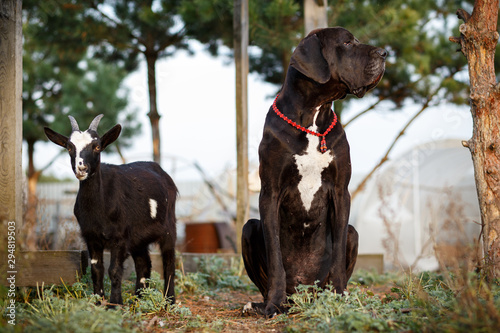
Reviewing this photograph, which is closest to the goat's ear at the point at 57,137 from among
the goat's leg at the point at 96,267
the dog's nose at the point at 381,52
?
the goat's leg at the point at 96,267

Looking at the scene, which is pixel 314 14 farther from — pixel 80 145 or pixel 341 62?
pixel 80 145

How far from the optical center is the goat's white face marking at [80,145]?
14.0ft

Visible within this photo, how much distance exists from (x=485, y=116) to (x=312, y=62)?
1.53 metres

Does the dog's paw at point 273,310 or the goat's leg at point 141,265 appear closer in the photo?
the dog's paw at point 273,310

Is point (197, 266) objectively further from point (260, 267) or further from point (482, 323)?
point (482, 323)

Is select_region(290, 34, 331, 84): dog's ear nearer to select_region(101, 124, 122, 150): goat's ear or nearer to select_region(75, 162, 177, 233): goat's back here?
select_region(101, 124, 122, 150): goat's ear

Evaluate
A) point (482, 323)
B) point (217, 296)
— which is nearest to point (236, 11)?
point (217, 296)

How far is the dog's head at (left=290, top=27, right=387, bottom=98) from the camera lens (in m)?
4.14

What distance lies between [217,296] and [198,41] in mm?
6980

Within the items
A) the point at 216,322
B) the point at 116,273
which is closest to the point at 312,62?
the point at 216,322

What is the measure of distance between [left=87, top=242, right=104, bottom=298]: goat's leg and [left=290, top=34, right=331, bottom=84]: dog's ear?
2.13 m

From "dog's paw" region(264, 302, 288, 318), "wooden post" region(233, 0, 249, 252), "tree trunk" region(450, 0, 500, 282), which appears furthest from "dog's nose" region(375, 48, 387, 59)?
"wooden post" region(233, 0, 249, 252)

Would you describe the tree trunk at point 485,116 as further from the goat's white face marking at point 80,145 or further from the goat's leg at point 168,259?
the goat's white face marking at point 80,145

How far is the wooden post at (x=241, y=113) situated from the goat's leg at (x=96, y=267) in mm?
3117
